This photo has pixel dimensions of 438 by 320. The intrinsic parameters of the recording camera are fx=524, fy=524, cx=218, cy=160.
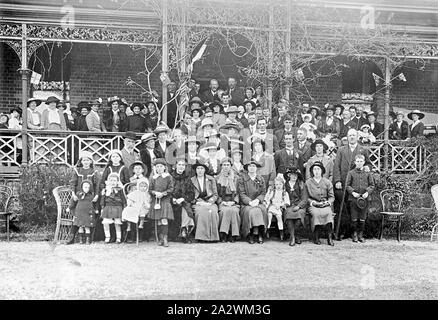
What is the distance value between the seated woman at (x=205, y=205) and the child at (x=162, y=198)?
473mm

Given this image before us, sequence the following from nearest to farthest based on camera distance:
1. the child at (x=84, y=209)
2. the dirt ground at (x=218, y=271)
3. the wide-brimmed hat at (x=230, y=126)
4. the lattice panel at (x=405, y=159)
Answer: the dirt ground at (x=218, y=271)
the child at (x=84, y=209)
the wide-brimmed hat at (x=230, y=126)
the lattice panel at (x=405, y=159)

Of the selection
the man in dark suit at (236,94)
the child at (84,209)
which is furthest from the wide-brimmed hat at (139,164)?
the man in dark suit at (236,94)

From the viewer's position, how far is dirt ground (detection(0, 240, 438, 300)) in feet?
18.6

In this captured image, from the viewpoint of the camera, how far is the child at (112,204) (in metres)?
8.49

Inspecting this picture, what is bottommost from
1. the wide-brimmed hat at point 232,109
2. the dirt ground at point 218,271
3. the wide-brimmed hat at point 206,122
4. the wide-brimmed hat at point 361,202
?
the dirt ground at point 218,271

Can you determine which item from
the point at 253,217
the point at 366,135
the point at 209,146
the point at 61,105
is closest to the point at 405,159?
the point at 366,135

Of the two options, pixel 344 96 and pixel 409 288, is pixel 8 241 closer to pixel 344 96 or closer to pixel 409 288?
pixel 409 288

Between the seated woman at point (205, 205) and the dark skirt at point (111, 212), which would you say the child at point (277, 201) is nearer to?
the seated woman at point (205, 205)

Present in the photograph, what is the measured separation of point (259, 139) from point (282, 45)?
303 centimetres

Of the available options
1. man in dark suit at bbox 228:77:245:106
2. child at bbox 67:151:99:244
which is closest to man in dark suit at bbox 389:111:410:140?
man in dark suit at bbox 228:77:245:106

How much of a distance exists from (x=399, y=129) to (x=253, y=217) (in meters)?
5.77

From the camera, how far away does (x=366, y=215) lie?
9305mm

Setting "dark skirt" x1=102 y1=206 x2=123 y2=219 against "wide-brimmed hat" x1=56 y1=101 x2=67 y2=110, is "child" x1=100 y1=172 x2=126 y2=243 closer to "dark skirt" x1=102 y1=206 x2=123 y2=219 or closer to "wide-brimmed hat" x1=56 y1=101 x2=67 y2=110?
"dark skirt" x1=102 y1=206 x2=123 y2=219

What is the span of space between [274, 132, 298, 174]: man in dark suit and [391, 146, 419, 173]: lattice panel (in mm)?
2767
